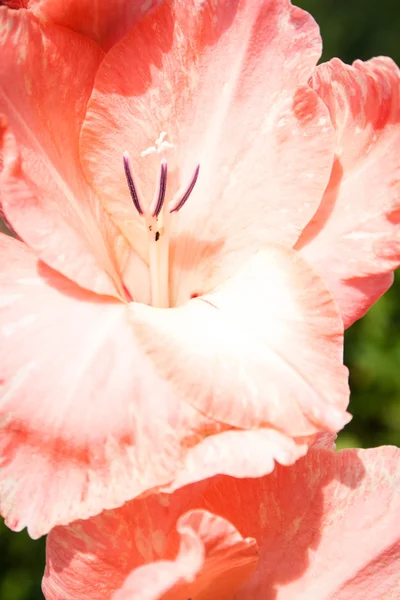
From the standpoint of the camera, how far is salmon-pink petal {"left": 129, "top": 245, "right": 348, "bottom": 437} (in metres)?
0.94

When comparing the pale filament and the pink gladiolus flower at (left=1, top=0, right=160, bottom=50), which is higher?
the pink gladiolus flower at (left=1, top=0, right=160, bottom=50)

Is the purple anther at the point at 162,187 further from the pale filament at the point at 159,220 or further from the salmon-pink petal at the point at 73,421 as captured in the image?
the salmon-pink petal at the point at 73,421

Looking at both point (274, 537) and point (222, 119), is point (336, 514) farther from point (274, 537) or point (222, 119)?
point (222, 119)

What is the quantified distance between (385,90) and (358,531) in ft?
1.65

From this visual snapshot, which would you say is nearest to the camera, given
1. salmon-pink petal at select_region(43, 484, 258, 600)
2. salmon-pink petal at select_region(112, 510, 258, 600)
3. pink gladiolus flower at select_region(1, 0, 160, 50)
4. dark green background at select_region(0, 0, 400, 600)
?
salmon-pink petal at select_region(112, 510, 258, 600)

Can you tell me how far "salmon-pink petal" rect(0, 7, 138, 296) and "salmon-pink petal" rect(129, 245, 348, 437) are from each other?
105 millimetres

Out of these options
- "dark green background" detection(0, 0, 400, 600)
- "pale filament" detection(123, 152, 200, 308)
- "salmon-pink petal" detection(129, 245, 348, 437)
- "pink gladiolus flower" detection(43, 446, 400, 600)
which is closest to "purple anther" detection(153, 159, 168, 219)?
"pale filament" detection(123, 152, 200, 308)

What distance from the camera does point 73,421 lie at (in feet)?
3.06

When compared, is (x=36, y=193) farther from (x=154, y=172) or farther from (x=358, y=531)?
(x=358, y=531)

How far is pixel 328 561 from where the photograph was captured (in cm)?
108

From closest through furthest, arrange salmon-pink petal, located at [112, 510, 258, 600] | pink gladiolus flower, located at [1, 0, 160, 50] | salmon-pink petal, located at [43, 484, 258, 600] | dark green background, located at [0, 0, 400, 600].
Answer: salmon-pink petal, located at [112, 510, 258, 600] < salmon-pink petal, located at [43, 484, 258, 600] < pink gladiolus flower, located at [1, 0, 160, 50] < dark green background, located at [0, 0, 400, 600]

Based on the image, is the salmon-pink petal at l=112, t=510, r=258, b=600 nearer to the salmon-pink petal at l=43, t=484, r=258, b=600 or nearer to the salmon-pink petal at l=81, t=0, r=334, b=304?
the salmon-pink petal at l=43, t=484, r=258, b=600

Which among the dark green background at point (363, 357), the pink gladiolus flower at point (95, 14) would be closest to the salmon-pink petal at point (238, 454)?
the pink gladiolus flower at point (95, 14)

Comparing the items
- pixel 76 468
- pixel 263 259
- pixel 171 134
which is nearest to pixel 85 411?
pixel 76 468
